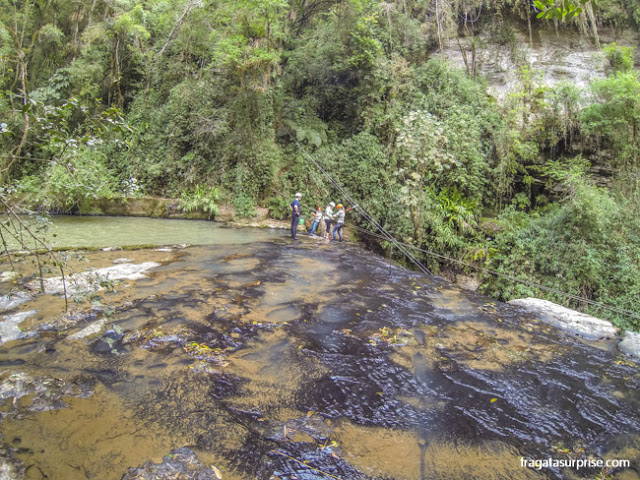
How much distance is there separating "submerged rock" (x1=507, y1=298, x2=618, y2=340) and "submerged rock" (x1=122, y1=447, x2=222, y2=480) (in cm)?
543

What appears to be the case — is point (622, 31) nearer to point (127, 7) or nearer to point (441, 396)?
point (441, 396)

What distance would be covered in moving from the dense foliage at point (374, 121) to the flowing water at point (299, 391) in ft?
18.0

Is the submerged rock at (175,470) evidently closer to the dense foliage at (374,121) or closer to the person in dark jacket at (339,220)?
the dense foliage at (374,121)

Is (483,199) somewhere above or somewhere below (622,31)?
below

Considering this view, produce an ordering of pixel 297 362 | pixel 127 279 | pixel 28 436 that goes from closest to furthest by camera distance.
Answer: pixel 28 436
pixel 297 362
pixel 127 279

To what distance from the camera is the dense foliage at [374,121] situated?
9.50 meters

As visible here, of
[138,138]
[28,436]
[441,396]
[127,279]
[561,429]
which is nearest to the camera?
[28,436]

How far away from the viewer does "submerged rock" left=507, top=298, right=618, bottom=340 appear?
5.00 metres

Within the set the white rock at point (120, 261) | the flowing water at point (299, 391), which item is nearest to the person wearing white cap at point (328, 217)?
the flowing water at point (299, 391)

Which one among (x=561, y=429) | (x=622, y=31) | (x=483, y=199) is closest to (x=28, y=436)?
(x=561, y=429)

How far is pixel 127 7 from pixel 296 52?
302 inches

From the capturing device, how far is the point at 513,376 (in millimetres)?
3654

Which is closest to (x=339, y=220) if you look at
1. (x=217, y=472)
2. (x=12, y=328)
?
(x=12, y=328)

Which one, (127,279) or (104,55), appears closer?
(127,279)
